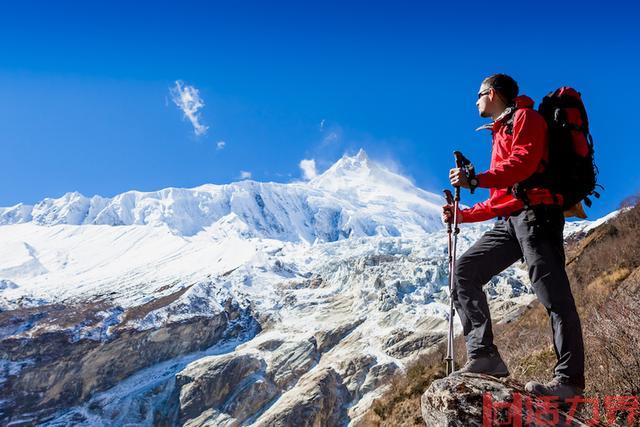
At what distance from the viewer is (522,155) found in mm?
4297

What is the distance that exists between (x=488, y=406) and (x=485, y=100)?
9.70ft

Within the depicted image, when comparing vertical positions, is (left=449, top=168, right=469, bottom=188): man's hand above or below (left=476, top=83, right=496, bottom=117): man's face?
below

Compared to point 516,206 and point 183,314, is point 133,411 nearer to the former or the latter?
point 183,314

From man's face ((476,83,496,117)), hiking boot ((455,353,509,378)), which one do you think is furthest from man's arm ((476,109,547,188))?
hiking boot ((455,353,509,378))

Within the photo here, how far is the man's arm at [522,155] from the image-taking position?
4293mm

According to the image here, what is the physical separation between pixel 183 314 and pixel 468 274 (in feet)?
451

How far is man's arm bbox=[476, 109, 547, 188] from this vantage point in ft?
14.1

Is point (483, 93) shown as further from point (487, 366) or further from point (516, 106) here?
point (487, 366)

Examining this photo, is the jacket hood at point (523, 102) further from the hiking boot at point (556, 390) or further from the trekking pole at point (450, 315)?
the hiking boot at point (556, 390)

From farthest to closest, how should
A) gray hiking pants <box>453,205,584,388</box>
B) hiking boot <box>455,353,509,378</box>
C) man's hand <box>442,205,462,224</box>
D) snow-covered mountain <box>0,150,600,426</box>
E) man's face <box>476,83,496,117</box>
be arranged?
snow-covered mountain <box>0,150,600,426</box> < man's hand <box>442,205,462,224</box> < man's face <box>476,83,496,117</box> < hiking boot <box>455,353,509,378</box> < gray hiking pants <box>453,205,584,388</box>

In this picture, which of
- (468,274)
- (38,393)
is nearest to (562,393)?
(468,274)

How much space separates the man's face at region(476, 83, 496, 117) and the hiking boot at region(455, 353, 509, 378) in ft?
7.94

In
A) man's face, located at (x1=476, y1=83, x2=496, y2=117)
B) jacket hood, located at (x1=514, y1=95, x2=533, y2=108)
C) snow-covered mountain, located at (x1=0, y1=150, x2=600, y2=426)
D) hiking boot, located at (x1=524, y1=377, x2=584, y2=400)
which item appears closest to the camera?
hiking boot, located at (x1=524, y1=377, x2=584, y2=400)

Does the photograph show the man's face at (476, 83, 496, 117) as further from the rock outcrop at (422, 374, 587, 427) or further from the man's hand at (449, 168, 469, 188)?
the rock outcrop at (422, 374, 587, 427)
